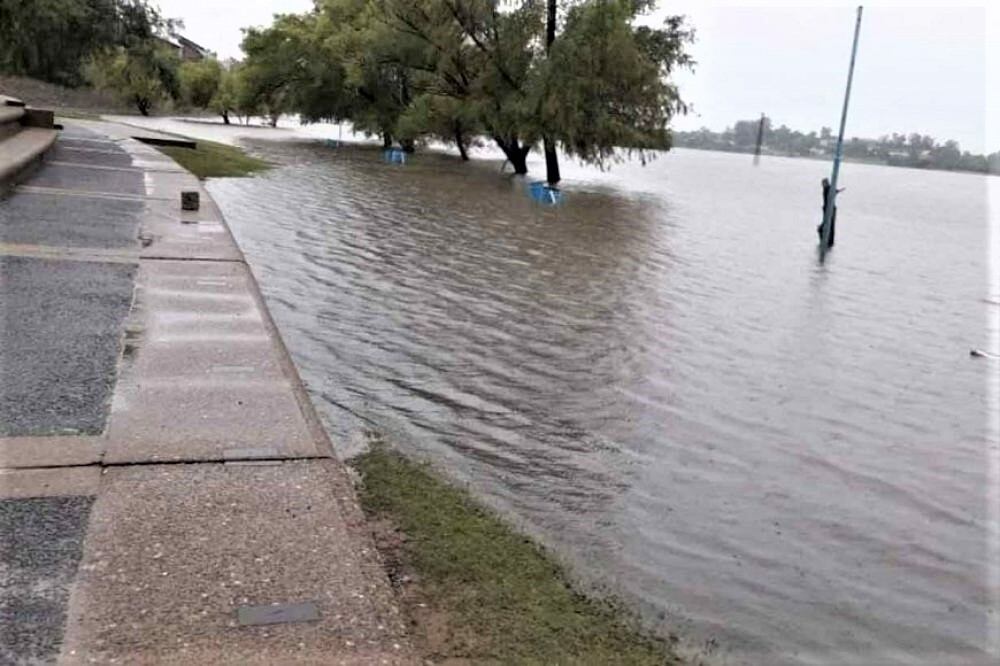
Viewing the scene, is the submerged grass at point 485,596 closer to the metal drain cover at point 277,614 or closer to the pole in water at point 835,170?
the metal drain cover at point 277,614

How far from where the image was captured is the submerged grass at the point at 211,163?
2516 cm

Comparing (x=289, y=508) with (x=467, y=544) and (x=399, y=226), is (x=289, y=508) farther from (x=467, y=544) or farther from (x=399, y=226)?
(x=399, y=226)

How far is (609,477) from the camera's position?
5.95 metres

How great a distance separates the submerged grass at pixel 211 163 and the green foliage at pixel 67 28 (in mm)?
3646

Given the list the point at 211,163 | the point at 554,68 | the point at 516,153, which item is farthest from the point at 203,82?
the point at 211,163

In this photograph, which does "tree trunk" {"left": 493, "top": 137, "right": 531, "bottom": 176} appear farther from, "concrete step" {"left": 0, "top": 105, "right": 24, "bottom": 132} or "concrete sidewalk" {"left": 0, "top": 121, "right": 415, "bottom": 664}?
"concrete sidewalk" {"left": 0, "top": 121, "right": 415, "bottom": 664}

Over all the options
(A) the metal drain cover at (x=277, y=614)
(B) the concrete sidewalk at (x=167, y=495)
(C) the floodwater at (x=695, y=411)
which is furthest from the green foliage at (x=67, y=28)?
(A) the metal drain cover at (x=277, y=614)

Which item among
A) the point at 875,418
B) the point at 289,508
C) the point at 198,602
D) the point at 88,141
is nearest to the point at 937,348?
the point at 875,418

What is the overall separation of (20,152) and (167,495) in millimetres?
13596

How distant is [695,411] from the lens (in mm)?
7641

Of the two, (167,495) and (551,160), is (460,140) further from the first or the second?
(167,495)

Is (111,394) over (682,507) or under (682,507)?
over

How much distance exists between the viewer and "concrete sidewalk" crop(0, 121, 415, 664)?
3025 mm

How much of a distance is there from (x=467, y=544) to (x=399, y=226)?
14802mm
